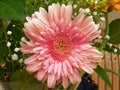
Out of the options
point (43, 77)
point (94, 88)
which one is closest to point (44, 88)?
point (43, 77)

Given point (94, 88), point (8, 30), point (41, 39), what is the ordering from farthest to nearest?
1. point (94, 88)
2. point (8, 30)
3. point (41, 39)

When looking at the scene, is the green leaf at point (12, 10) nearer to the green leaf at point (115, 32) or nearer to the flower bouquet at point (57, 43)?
the flower bouquet at point (57, 43)

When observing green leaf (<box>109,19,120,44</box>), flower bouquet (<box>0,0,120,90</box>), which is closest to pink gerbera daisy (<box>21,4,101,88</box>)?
flower bouquet (<box>0,0,120,90</box>)

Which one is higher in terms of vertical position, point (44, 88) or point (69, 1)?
point (69, 1)

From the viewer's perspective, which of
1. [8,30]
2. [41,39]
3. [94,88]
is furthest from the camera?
[94,88]

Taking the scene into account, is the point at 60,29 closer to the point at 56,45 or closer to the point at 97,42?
the point at 56,45

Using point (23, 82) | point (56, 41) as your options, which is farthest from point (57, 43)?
point (23, 82)
